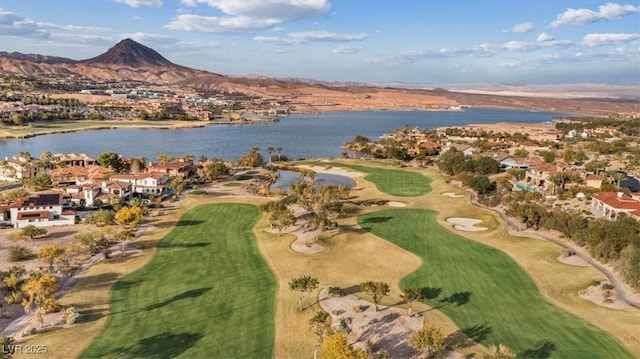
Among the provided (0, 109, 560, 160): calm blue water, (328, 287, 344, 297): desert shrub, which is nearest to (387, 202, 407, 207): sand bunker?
(328, 287, 344, 297): desert shrub

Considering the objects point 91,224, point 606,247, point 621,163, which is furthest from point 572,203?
point 91,224

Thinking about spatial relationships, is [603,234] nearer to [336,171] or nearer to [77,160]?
[336,171]

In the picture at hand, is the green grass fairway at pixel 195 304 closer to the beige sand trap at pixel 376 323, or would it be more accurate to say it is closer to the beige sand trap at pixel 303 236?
the beige sand trap at pixel 303 236

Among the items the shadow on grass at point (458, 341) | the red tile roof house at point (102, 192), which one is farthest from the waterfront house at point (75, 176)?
the shadow on grass at point (458, 341)

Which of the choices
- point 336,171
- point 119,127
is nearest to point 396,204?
point 336,171

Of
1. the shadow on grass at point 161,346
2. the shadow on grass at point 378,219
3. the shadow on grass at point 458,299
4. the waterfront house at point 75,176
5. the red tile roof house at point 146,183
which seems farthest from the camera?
the waterfront house at point 75,176

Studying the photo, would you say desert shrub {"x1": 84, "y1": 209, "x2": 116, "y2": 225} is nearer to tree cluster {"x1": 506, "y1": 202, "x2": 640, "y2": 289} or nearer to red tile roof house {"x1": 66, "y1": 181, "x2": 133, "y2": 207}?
red tile roof house {"x1": 66, "y1": 181, "x2": 133, "y2": 207}
